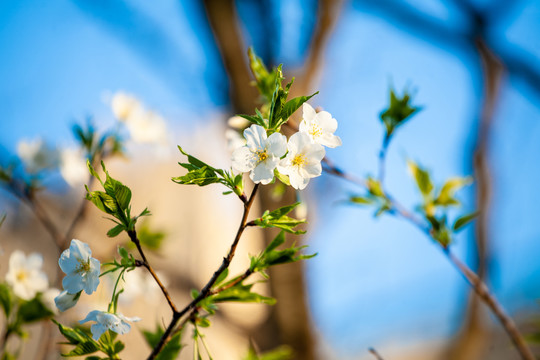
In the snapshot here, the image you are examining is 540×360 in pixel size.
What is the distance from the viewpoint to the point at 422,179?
2.18 feet

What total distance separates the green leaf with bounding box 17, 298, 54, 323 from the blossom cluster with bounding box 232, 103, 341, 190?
35 cm

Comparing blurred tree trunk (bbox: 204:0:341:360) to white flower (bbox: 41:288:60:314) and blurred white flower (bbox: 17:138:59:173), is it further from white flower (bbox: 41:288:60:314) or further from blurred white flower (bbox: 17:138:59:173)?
white flower (bbox: 41:288:60:314)

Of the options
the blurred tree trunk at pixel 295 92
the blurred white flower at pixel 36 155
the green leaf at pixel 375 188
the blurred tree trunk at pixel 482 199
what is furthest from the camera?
the blurred tree trunk at pixel 482 199

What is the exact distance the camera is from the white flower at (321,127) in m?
0.38

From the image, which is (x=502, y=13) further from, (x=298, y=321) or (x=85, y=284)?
(x=85, y=284)

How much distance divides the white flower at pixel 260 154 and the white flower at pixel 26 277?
0.36m

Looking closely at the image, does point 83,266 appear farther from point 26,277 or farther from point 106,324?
point 26,277

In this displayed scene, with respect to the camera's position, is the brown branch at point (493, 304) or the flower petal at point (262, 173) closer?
the flower petal at point (262, 173)

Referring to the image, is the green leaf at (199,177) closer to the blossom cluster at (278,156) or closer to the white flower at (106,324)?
the blossom cluster at (278,156)

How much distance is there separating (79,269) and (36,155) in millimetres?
574

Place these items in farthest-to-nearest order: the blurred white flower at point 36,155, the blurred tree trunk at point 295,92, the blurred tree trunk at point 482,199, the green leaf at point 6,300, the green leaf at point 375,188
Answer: the blurred tree trunk at point 482,199 → the blurred tree trunk at point 295,92 → the blurred white flower at point 36,155 → the green leaf at point 375,188 → the green leaf at point 6,300

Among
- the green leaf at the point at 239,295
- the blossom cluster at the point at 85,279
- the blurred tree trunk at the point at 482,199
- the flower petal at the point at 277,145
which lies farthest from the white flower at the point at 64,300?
the blurred tree trunk at the point at 482,199

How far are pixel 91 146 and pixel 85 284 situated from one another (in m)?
0.46

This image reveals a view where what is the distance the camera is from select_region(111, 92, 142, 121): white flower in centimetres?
86
